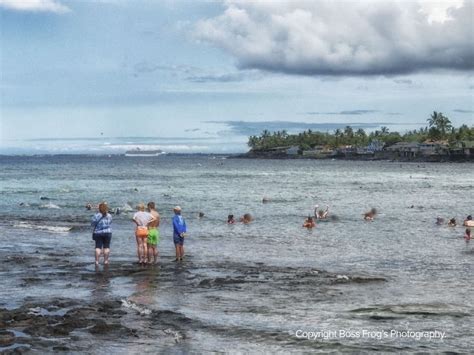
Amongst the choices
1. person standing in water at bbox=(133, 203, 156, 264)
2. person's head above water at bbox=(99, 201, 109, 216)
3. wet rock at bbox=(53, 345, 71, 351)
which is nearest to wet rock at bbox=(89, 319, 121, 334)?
wet rock at bbox=(53, 345, 71, 351)

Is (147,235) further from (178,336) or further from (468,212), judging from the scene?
(468,212)

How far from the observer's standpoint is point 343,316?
14.9 metres

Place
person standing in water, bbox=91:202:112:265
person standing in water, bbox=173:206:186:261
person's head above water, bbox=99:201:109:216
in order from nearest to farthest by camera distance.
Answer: person's head above water, bbox=99:201:109:216, person standing in water, bbox=91:202:112:265, person standing in water, bbox=173:206:186:261

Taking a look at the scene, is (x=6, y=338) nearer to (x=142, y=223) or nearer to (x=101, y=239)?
(x=101, y=239)

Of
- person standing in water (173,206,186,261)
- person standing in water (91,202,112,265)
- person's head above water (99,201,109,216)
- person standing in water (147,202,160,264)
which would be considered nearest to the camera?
person's head above water (99,201,109,216)

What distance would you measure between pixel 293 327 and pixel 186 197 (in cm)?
4868

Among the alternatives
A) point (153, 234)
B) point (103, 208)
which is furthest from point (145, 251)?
point (103, 208)

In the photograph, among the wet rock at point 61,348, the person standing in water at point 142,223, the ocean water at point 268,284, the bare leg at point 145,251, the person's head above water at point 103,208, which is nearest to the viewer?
the wet rock at point 61,348

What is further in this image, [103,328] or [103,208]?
A: [103,208]

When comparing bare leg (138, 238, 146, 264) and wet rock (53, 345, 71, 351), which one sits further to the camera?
bare leg (138, 238, 146, 264)

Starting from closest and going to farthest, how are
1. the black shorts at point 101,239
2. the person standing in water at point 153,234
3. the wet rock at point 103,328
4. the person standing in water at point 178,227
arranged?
1. the wet rock at point 103,328
2. the black shorts at point 101,239
3. the person standing in water at point 153,234
4. the person standing in water at point 178,227

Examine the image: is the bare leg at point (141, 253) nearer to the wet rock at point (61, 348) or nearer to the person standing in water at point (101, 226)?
the person standing in water at point (101, 226)

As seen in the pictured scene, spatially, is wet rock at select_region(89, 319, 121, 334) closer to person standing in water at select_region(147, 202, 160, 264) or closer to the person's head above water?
the person's head above water

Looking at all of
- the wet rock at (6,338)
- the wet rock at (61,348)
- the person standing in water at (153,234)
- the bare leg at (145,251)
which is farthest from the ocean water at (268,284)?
the wet rock at (6,338)
